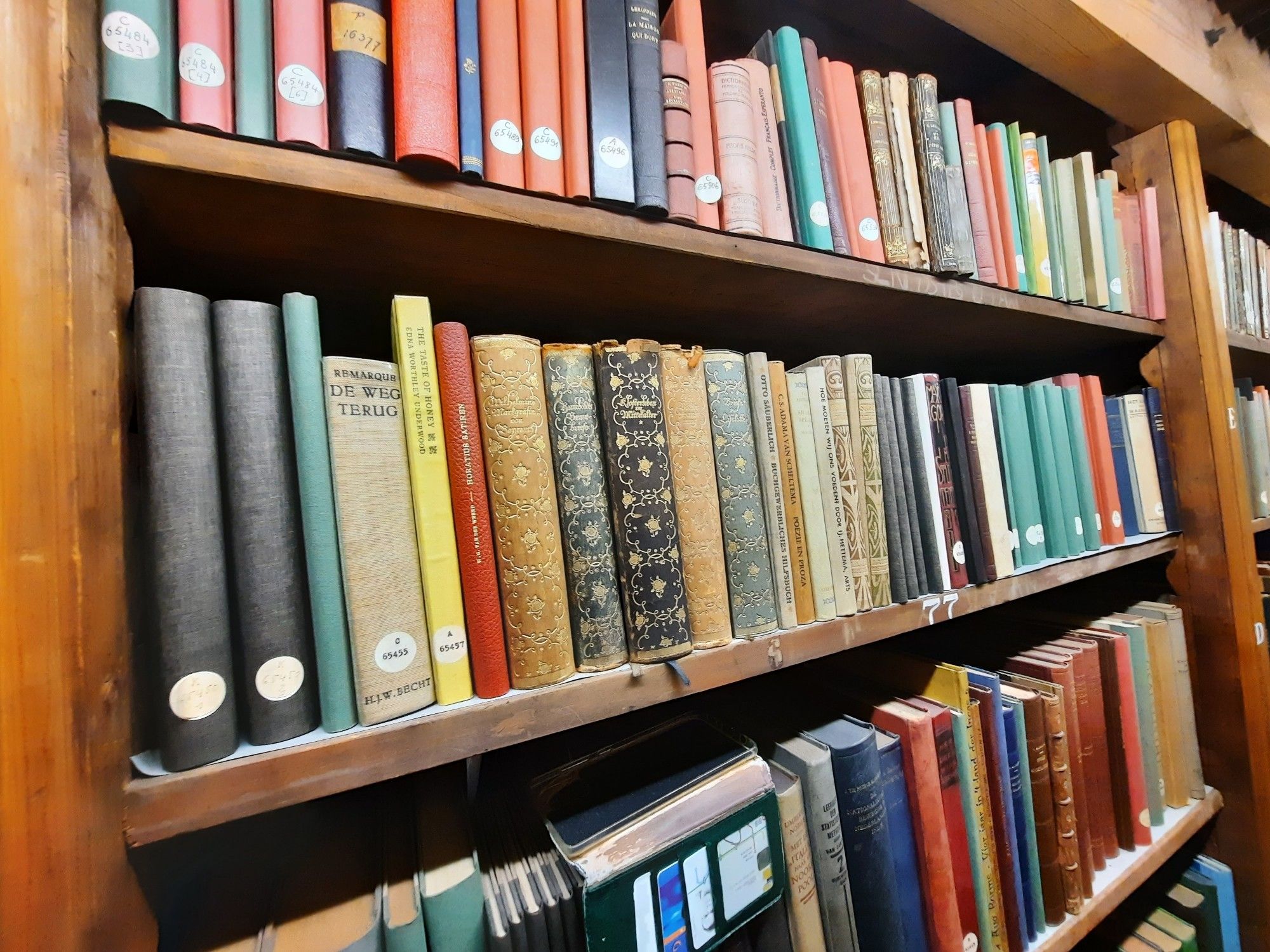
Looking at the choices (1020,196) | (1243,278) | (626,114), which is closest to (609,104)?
(626,114)

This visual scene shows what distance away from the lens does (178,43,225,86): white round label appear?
1.02 ft

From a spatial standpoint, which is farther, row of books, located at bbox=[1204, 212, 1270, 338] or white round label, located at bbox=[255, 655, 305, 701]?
row of books, located at bbox=[1204, 212, 1270, 338]

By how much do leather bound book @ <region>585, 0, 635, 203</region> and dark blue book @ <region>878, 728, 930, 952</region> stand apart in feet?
1.98

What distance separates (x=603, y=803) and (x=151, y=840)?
29cm

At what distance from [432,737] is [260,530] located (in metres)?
0.17

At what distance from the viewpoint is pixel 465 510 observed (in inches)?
15.1

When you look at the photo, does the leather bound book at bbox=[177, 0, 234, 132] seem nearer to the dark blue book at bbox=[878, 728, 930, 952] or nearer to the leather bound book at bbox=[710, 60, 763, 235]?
the leather bound book at bbox=[710, 60, 763, 235]

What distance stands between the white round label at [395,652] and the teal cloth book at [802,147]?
1.68 feet

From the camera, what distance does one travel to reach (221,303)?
13.0 inches

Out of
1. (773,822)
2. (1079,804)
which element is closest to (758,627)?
(773,822)

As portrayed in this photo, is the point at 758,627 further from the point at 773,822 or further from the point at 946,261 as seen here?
the point at 946,261

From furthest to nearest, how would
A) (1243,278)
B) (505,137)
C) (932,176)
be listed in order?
1. (1243,278)
2. (932,176)
3. (505,137)

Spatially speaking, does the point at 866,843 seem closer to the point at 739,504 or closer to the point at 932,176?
the point at 739,504

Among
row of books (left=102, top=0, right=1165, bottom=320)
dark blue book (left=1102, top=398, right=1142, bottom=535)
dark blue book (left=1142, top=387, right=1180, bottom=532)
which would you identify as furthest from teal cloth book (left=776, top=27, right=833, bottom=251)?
dark blue book (left=1142, top=387, right=1180, bottom=532)
